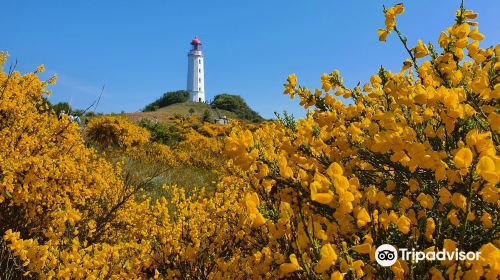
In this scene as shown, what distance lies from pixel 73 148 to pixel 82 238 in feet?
4.44

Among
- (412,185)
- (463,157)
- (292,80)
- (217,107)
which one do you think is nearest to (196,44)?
(217,107)

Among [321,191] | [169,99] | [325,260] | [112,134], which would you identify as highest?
[169,99]

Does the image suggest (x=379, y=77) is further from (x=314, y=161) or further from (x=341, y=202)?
(x=341, y=202)

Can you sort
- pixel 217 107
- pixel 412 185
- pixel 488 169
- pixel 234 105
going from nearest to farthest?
pixel 488 169
pixel 412 185
pixel 234 105
pixel 217 107

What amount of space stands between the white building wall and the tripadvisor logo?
7222 cm

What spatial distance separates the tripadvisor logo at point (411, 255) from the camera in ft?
4.08

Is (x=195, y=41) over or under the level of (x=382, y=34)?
over

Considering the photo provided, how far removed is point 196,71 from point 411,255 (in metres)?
74.0

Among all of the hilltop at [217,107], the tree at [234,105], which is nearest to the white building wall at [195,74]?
the hilltop at [217,107]

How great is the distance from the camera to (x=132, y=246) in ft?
11.8

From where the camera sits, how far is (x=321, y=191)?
1259 millimetres

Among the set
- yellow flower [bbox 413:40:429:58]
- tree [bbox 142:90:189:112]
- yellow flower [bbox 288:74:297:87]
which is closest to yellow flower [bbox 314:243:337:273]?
yellow flower [bbox 413:40:429:58]

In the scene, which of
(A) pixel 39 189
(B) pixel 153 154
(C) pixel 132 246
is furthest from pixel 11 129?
(B) pixel 153 154

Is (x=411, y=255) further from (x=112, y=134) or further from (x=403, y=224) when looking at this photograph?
(x=112, y=134)
